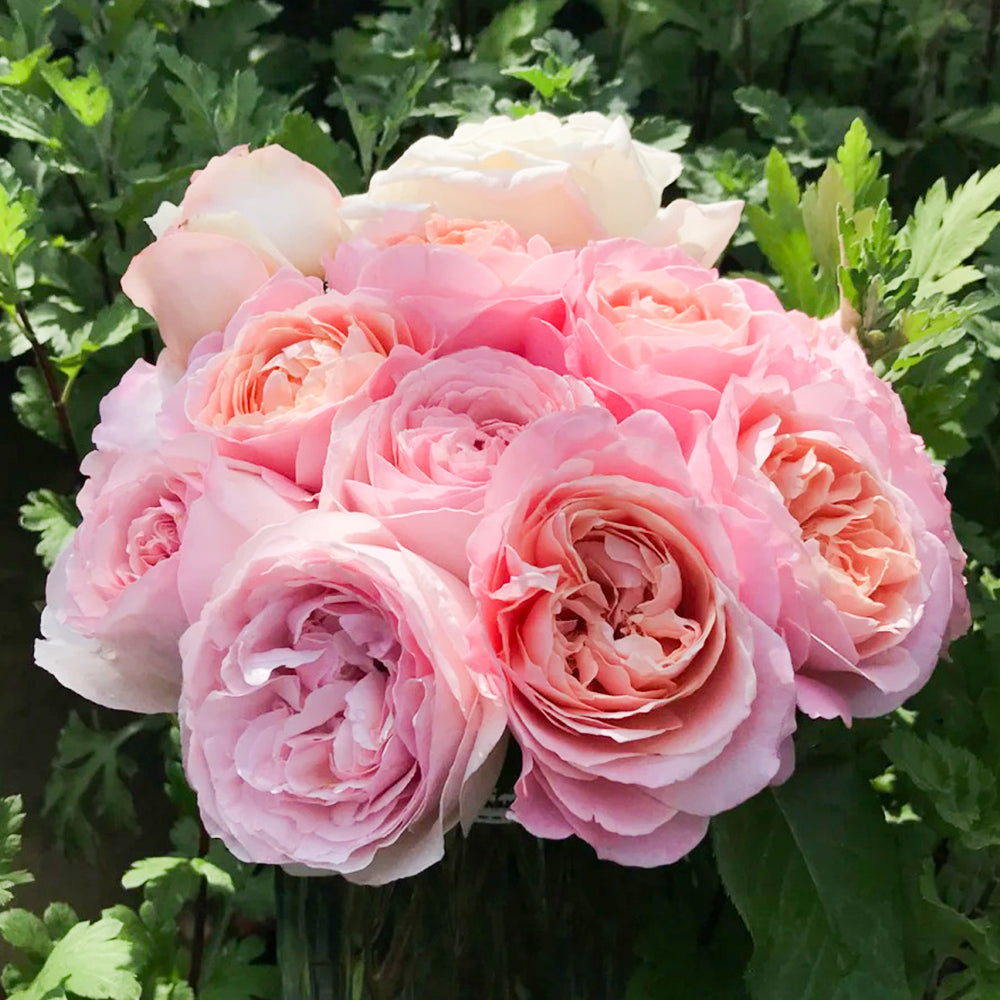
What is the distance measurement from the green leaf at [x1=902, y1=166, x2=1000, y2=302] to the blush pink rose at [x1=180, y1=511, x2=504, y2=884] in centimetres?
33

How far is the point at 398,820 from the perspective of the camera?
36 cm

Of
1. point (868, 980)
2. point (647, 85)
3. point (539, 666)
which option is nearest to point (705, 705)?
point (539, 666)

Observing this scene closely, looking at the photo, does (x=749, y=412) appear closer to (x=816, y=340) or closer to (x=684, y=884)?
(x=816, y=340)

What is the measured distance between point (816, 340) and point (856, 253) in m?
0.08

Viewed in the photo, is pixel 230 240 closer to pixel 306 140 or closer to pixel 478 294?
pixel 478 294

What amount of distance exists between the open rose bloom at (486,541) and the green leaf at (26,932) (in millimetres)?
237

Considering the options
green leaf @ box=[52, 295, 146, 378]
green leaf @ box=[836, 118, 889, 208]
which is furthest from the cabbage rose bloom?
green leaf @ box=[52, 295, 146, 378]

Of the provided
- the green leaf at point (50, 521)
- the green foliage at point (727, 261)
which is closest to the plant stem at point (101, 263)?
the green foliage at point (727, 261)

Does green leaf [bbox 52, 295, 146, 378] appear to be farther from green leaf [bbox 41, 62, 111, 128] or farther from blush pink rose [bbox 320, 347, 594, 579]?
blush pink rose [bbox 320, 347, 594, 579]

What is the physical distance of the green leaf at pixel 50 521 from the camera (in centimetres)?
69

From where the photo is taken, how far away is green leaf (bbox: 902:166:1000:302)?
1.82ft

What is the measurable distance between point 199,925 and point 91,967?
138 mm

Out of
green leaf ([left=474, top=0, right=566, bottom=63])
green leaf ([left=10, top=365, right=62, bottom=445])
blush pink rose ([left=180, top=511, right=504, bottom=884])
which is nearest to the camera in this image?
blush pink rose ([left=180, top=511, right=504, bottom=884])

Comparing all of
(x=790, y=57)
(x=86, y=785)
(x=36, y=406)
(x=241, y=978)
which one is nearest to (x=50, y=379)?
(x=36, y=406)
